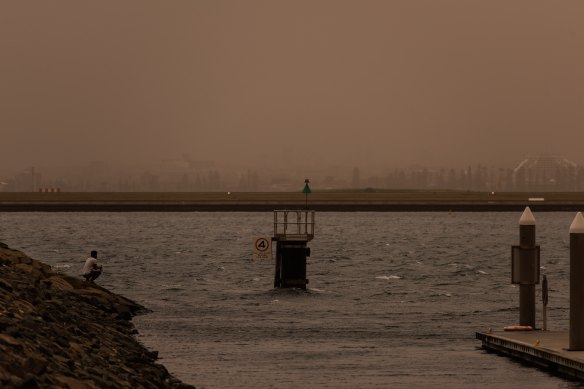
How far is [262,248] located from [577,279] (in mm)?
39696

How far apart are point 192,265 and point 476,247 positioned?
157 ft

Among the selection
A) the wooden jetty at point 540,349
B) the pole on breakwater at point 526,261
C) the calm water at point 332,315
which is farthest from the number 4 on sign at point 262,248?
the pole on breakwater at point 526,261

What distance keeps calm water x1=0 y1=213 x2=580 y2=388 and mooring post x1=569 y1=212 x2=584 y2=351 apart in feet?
4.41

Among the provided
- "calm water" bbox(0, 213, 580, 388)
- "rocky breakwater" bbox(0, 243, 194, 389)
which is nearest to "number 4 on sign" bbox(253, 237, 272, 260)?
"calm water" bbox(0, 213, 580, 388)

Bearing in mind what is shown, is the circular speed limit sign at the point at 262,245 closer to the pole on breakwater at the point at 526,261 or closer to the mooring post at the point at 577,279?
the pole on breakwater at the point at 526,261

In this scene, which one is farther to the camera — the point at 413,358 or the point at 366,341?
the point at 366,341

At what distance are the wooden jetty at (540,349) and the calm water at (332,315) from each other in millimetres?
306

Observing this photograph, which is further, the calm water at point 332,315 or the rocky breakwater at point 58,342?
the calm water at point 332,315

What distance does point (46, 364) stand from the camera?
23.7m

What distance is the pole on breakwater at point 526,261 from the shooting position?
3578 centimetres

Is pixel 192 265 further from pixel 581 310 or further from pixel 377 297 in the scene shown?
pixel 581 310

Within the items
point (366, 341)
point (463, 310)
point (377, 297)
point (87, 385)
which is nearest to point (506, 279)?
point (377, 297)

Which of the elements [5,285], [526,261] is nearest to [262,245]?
[526,261]

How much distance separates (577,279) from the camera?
3016 centimetres
